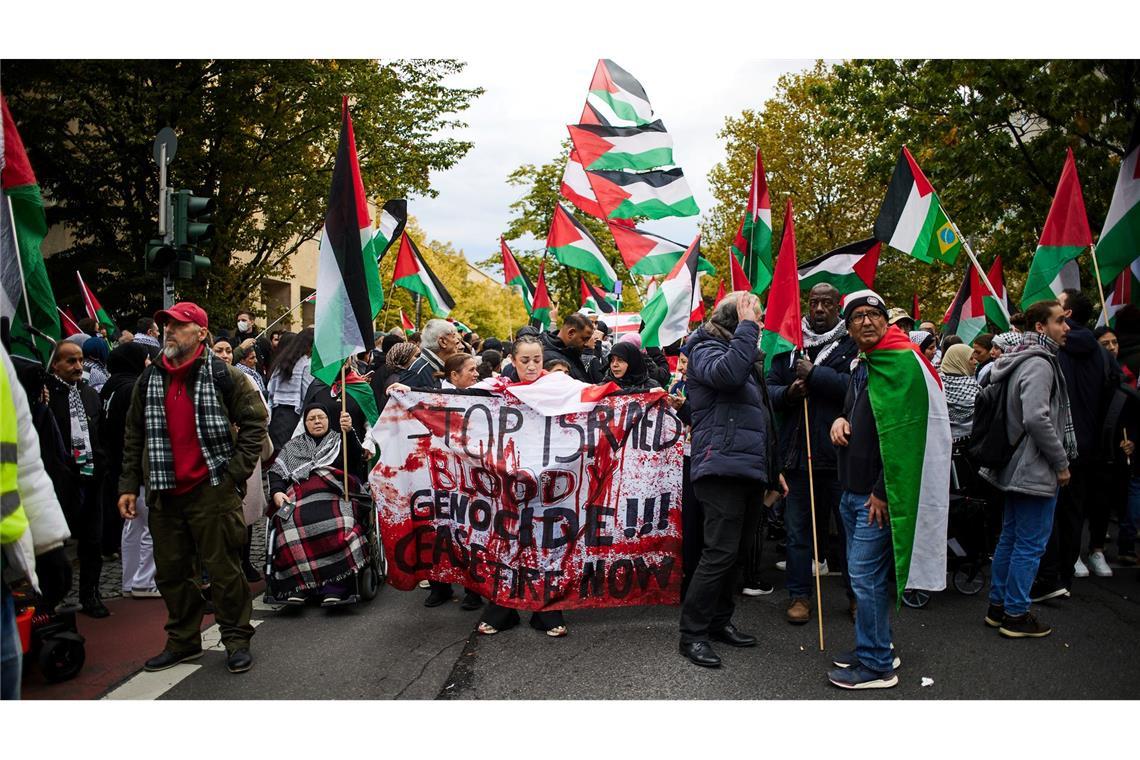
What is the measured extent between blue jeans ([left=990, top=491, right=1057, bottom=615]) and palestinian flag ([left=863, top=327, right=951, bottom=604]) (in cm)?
116

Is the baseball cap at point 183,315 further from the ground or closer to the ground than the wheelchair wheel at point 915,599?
further from the ground

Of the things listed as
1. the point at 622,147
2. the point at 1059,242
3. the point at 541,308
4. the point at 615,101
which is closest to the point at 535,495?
the point at 622,147

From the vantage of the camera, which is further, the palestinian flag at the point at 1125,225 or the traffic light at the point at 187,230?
the traffic light at the point at 187,230

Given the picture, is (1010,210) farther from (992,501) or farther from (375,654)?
(375,654)

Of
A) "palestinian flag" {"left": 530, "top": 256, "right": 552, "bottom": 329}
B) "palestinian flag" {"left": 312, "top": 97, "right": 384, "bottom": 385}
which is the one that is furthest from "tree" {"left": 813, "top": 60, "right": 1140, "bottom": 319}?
"palestinian flag" {"left": 312, "top": 97, "right": 384, "bottom": 385}

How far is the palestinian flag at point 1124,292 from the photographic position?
7830mm

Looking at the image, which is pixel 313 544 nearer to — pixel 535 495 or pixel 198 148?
pixel 535 495

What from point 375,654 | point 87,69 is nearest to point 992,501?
point 375,654

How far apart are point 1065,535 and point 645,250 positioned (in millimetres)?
4582

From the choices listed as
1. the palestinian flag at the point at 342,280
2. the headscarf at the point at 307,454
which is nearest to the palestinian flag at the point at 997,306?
the palestinian flag at the point at 342,280

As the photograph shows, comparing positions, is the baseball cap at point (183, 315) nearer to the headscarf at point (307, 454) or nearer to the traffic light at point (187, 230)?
the headscarf at point (307, 454)

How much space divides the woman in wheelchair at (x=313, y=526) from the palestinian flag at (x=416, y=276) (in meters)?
5.98

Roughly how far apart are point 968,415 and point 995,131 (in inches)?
430

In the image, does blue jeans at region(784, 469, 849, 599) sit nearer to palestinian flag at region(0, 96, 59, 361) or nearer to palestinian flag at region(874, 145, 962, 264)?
palestinian flag at region(874, 145, 962, 264)
